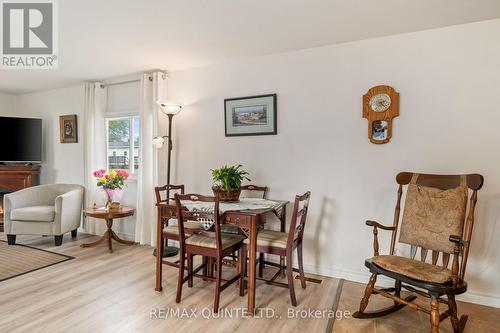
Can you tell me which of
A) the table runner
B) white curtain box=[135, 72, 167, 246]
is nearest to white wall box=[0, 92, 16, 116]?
white curtain box=[135, 72, 167, 246]

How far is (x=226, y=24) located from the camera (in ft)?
8.19

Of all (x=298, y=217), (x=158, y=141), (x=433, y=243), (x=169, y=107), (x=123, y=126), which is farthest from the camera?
(x=123, y=126)

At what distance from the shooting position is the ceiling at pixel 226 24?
7.13 ft

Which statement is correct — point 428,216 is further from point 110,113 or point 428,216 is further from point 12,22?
point 110,113

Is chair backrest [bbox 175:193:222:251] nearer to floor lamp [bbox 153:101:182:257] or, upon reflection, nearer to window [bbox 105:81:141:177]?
floor lamp [bbox 153:101:182:257]

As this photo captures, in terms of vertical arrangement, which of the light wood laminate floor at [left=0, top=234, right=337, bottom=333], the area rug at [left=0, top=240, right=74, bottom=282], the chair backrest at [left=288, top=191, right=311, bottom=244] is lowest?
the light wood laminate floor at [left=0, top=234, right=337, bottom=333]

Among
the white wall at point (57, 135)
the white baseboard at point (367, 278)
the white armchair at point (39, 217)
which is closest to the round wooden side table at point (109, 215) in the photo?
the white armchair at point (39, 217)

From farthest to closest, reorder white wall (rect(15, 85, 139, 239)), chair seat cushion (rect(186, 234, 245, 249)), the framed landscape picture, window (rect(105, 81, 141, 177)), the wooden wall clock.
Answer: white wall (rect(15, 85, 139, 239)) < window (rect(105, 81, 141, 177)) < the framed landscape picture < the wooden wall clock < chair seat cushion (rect(186, 234, 245, 249))

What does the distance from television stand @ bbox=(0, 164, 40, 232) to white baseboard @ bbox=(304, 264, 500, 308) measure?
4.79m

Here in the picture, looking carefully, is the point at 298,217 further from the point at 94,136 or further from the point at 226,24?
the point at 94,136

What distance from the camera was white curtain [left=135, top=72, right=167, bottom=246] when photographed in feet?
12.5

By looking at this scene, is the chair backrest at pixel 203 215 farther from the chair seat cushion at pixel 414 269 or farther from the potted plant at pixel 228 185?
the chair seat cushion at pixel 414 269
